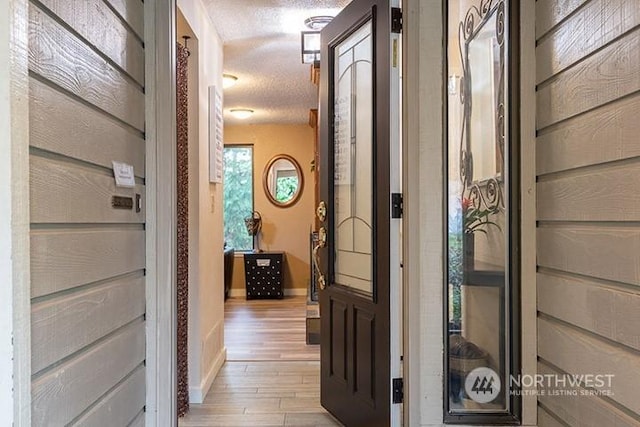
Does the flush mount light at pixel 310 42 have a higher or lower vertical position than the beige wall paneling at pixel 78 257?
higher

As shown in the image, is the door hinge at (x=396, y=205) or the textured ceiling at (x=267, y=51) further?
the textured ceiling at (x=267, y=51)

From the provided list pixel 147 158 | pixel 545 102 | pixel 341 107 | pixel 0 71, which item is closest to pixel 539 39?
pixel 545 102

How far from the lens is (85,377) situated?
131cm

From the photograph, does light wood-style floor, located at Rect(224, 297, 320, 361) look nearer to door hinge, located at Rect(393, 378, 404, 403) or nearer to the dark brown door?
the dark brown door

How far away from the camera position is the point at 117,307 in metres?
1.55

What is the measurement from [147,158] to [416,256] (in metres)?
1.10

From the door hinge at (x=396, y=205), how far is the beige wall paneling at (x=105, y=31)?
1.10 metres

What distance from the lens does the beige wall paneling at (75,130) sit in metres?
1.07

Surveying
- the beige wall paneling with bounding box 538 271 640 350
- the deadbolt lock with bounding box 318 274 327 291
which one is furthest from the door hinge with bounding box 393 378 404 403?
the deadbolt lock with bounding box 318 274 327 291

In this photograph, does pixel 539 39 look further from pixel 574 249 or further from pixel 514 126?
pixel 574 249

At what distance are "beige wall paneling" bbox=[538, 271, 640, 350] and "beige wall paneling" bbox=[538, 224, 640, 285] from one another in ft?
0.11

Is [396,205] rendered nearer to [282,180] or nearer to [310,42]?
[310,42]

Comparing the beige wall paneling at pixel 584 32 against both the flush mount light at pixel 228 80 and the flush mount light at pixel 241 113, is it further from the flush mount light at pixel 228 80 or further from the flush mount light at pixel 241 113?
the flush mount light at pixel 241 113

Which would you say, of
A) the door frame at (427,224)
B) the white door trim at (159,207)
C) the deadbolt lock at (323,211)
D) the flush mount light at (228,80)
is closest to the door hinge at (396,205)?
the door frame at (427,224)
